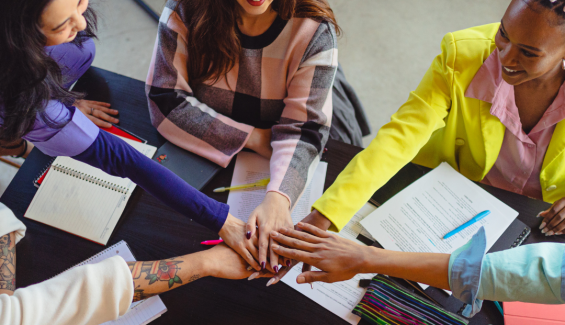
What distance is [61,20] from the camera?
82 cm

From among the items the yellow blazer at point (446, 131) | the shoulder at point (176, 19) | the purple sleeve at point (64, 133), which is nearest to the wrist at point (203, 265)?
the yellow blazer at point (446, 131)

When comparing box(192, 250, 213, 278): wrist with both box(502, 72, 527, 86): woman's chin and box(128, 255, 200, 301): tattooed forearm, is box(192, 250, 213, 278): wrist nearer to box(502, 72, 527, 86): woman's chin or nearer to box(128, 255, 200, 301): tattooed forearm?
box(128, 255, 200, 301): tattooed forearm

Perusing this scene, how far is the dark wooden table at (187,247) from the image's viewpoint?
1.04m

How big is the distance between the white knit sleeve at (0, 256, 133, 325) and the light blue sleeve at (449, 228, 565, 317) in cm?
81

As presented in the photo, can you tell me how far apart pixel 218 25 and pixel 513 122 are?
93 centimetres

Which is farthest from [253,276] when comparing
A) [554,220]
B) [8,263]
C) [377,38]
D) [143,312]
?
[377,38]

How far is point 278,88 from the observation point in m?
1.29

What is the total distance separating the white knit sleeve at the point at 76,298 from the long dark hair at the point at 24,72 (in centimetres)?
38

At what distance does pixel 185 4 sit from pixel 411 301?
1066 millimetres

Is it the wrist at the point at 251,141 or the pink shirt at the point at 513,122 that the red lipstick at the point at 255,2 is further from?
the pink shirt at the point at 513,122

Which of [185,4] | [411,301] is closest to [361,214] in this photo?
[411,301]

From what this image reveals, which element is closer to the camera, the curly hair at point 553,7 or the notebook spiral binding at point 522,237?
the curly hair at point 553,7

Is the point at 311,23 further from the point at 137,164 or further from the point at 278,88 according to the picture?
the point at 137,164

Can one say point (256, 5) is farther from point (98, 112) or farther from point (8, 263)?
point (8, 263)
